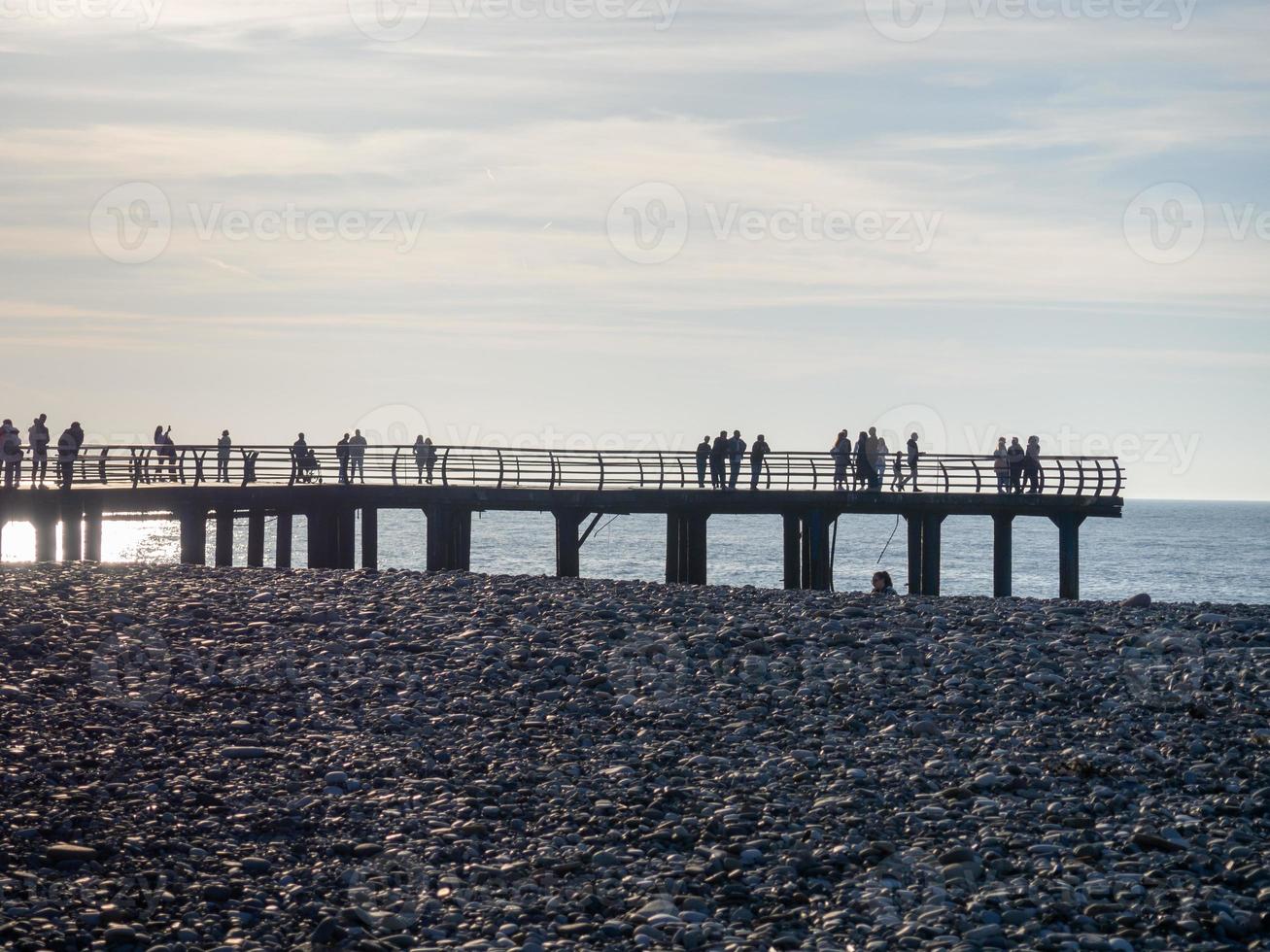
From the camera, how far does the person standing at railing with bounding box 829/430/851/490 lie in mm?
33844

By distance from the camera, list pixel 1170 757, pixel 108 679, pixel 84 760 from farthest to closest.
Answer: pixel 108 679
pixel 1170 757
pixel 84 760

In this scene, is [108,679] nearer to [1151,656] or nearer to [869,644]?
[869,644]

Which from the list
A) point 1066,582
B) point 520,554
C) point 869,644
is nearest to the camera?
point 869,644

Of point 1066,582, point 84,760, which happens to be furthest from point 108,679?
point 1066,582

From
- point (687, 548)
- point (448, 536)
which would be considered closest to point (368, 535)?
point (448, 536)

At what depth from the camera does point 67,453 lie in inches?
1304

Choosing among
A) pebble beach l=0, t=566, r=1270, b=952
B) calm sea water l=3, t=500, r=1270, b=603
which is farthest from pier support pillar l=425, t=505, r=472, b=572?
calm sea water l=3, t=500, r=1270, b=603

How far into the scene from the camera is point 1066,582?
3225cm

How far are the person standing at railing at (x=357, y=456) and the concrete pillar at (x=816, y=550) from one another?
11906mm

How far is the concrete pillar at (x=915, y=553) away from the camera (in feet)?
113

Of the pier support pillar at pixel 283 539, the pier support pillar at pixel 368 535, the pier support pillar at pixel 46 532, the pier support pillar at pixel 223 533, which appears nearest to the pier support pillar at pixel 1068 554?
the pier support pillar at pixel 368 535

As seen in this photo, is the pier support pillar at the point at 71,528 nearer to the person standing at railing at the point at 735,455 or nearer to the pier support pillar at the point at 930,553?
the person standing at railing at the point at 735,455

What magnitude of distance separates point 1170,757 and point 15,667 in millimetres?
10749

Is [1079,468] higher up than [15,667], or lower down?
higher up
